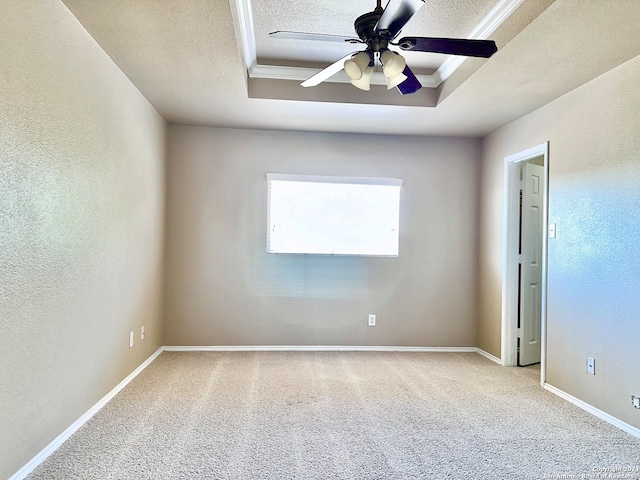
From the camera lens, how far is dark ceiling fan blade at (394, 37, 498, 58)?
202cm

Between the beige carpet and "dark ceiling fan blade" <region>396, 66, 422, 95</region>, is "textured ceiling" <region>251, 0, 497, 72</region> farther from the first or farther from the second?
the beige carpet

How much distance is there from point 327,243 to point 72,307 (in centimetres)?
265

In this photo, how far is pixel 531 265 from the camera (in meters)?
4.11

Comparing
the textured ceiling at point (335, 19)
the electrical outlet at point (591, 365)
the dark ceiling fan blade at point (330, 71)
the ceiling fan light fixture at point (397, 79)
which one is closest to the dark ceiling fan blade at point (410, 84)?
the ceiling fan light fixture at point (397, 79)

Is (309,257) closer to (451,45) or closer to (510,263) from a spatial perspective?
(510,263)

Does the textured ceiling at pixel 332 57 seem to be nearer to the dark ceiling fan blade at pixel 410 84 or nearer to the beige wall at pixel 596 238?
the beige wall at pixel 596 238

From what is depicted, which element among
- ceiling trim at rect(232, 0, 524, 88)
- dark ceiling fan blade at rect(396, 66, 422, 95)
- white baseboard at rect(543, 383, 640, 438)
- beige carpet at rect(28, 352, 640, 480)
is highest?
ceiling trim at rect(232, 0, 524, 88)

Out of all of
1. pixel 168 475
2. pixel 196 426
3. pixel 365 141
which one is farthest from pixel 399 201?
pixel 168 475

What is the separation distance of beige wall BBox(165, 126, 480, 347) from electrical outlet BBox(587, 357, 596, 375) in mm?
1719

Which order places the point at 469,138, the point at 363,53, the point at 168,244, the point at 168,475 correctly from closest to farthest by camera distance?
the point at 168,475 < the point at 363,53 < the point at 168,244 < the point at 469,138

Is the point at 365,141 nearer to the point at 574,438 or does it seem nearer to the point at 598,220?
the point at 598,220

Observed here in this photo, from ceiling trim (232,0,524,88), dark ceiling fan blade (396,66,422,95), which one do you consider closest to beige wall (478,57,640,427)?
ceiling trim (232,0,524,88)

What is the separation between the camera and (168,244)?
434 centimetres

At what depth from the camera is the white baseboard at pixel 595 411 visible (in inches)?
100
